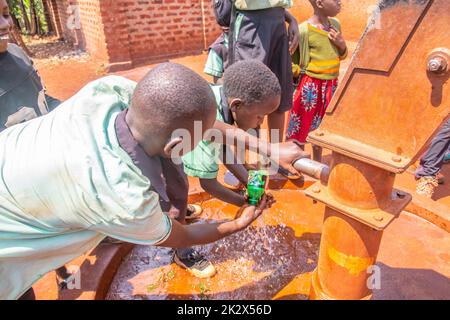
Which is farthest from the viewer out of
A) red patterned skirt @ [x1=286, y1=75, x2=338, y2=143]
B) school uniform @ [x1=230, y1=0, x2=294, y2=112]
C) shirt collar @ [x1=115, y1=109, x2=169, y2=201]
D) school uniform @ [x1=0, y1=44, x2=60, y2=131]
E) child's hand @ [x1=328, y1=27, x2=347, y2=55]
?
red patterned skirt @ [x1=286, y1=75, x2=338, y2=143]

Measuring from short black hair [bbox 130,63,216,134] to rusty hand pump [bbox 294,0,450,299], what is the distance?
416mm

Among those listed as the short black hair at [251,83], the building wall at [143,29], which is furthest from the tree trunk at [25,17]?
the short black hair at [251,83]

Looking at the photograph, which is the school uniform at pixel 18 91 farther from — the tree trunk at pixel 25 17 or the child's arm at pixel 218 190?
the tree trunk at pixel 25 17

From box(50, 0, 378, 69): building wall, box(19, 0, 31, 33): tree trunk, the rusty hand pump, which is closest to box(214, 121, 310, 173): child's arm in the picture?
the rusty hand pump

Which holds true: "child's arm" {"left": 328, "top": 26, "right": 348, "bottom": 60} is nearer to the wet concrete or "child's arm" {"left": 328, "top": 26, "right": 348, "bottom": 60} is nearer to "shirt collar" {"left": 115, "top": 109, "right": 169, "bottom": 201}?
the wet concrete

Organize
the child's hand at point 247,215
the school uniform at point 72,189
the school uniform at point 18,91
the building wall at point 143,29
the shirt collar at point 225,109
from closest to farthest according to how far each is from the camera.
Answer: the school uniform at point 72,189 < the child's hand at point 247,215 < the school uniform at point 18,91 < the shirt collar at point 225,109 < the building wall at point 143,29

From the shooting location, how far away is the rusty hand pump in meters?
0.92

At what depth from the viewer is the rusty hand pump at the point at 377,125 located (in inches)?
36.4

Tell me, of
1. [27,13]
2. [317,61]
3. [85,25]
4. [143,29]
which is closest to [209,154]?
[317,61]

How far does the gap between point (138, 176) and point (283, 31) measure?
2.24 metres

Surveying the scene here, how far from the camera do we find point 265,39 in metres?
2.87

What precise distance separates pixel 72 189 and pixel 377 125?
992mm

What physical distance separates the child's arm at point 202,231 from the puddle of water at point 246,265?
22.5 inches
